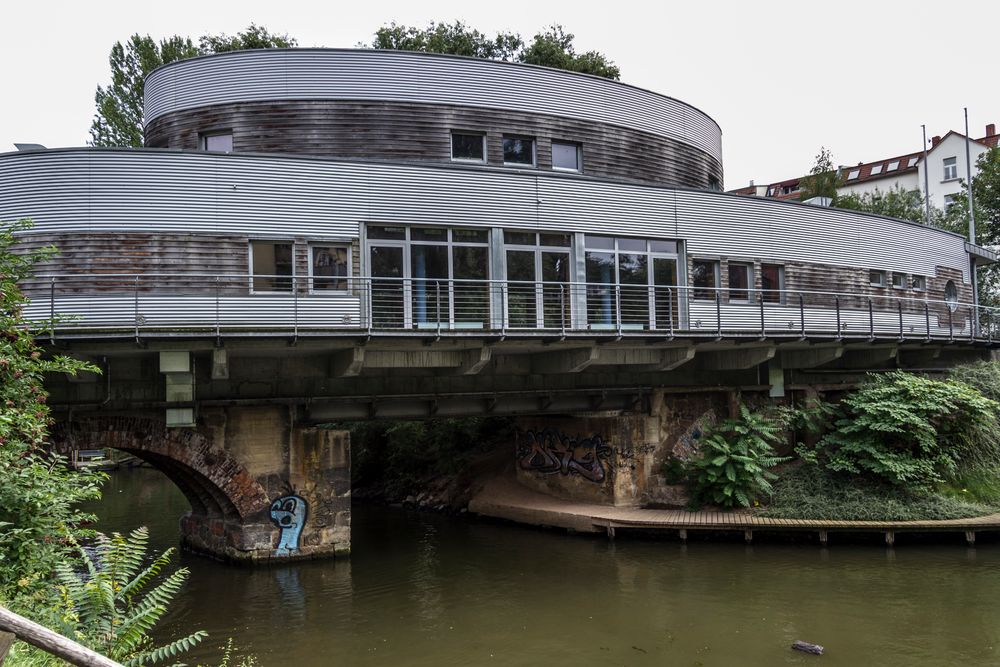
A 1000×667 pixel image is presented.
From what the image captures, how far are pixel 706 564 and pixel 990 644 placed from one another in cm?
594

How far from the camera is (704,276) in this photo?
21781mm

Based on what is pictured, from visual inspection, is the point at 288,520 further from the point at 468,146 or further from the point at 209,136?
the point at 468,146

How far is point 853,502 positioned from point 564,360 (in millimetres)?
7747

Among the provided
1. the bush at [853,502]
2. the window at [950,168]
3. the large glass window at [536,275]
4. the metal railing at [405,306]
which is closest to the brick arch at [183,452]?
the metal railing at [405,306]

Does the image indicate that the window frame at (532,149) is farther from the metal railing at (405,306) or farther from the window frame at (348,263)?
the window frame at (348,263)

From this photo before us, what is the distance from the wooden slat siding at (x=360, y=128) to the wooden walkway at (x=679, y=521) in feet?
28.1

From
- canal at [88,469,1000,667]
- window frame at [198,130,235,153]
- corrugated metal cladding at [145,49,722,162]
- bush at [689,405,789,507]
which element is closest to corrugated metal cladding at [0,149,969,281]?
corrugated metal cladding at [145,49,722,162]

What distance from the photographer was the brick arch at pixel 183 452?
15.4 meters

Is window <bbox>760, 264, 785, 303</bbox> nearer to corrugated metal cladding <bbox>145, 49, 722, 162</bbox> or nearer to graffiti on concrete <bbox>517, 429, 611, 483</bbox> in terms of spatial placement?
corrugated metal cladding <bbox>145, 49, 722, 162</bbox>

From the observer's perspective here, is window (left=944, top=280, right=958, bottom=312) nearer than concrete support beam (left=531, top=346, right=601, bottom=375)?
No

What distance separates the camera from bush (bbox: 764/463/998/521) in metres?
19.1

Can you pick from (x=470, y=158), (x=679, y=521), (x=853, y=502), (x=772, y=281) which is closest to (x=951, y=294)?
(x=772, y=281)

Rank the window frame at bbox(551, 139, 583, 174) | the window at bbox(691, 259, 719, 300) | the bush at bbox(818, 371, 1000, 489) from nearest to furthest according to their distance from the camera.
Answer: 1. the bush at bbox(818, 371, 1000, 489)
2. the window at bbox(691, 259, 719, 300)
3. the window frame at bbox(551, 139, 583, 174)

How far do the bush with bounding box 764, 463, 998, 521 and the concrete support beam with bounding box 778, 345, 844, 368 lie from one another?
2.89 metres
